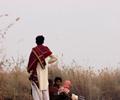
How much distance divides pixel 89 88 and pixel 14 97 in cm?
253

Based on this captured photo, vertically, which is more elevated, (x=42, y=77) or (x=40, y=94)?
(x=42, y=77)

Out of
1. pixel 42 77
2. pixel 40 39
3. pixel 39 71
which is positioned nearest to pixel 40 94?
pixel 42 77

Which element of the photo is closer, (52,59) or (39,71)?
(39,71)

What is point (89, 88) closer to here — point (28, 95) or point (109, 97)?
point (109, 97)

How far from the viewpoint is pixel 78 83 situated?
20391 millimetres

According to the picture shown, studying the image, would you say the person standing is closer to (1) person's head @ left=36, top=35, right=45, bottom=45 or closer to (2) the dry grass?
(1) person's head @ left=36, top=35, right=45, bottom=45

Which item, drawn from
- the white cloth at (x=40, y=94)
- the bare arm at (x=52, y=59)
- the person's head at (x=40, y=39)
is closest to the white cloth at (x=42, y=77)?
the white cloth at (x=40, y=94)

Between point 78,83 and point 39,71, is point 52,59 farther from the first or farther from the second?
point 78,83

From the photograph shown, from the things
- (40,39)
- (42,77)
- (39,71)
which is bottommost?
(42,77)

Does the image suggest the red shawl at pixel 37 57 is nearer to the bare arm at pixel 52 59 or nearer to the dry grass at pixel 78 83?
the bare arm at pixel 52 59

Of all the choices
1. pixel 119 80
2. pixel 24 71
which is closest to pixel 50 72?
pixel 24 71

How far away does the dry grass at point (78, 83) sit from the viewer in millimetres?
18906

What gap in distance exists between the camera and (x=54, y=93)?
1639cm

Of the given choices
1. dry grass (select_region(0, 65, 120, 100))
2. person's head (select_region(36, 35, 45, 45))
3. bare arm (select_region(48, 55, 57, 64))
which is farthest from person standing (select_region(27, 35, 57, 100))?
dry grass (select_region(0, 65, 120, 100))
